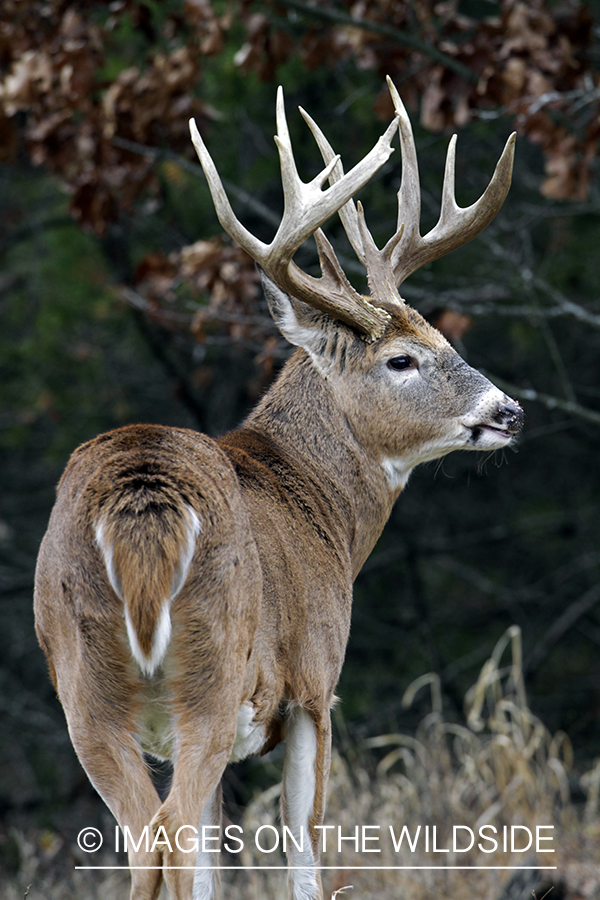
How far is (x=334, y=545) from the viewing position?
12.9 ft

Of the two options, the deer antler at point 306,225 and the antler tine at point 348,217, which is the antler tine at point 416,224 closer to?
the antler tine at point 348,217

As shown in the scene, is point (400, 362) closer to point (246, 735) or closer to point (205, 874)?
point (246, 735)

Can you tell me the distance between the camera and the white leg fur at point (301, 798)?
3.63 meters

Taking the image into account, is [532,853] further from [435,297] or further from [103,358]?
[103,358]

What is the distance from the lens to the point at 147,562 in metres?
2.76

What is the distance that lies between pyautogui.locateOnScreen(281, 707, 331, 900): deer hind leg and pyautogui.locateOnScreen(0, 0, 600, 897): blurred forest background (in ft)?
5.03

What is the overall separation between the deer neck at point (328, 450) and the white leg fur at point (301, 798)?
862 millimetres

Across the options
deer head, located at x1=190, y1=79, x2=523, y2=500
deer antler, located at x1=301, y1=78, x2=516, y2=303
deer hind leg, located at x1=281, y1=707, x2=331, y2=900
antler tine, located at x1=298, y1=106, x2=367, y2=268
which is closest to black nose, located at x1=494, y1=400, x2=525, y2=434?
deer head, located at x1=190, y1=79, x2=523, y2=500

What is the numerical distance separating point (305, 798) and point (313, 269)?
16.1 ft

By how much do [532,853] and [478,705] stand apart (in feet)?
2.67

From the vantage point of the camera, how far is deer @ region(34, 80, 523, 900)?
284 cm

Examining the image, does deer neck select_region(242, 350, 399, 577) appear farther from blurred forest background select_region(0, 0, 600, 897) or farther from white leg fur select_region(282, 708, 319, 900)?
white leg fur select_region(282, 708, 319, 900)

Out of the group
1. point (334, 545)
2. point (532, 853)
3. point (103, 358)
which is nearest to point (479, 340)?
point (103, 358)

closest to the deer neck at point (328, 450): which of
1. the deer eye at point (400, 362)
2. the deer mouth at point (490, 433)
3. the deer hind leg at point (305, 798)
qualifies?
the deer eye at point (400, 362)
